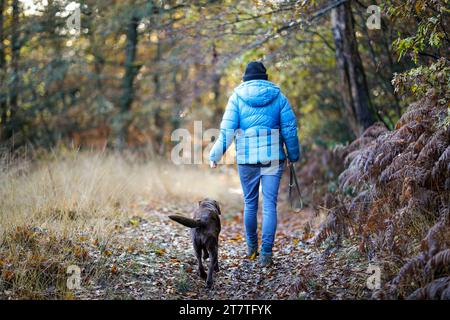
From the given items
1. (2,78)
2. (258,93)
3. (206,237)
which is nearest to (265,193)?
(206,237)

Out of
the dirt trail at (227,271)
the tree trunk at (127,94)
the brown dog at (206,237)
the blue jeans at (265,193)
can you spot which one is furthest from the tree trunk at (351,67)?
the tree trunk at (127,94)

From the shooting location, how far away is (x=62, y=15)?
37.6 ft

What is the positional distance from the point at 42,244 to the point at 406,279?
388 cm

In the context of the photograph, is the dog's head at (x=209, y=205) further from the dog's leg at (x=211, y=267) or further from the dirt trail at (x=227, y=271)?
the dirt trail at (x=227, y=271)

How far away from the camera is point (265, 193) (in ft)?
19.2

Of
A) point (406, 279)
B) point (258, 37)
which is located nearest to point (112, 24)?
point (258, 37)

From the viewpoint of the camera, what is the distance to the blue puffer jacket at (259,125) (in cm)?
574

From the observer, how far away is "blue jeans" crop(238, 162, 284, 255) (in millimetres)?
5801

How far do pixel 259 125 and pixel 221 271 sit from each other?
184cm

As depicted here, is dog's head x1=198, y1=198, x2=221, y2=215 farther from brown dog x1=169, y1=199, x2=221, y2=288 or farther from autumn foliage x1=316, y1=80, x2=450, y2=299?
autumn foliage x1=316, y1=80, x2=450, y2=299

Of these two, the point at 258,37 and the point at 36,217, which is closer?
the point at 36,217

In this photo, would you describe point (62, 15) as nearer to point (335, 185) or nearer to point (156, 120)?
point (156, 120)

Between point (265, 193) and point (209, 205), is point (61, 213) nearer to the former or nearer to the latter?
point (209, 205)

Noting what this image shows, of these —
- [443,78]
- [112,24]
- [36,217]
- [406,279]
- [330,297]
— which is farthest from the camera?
[112,24]
